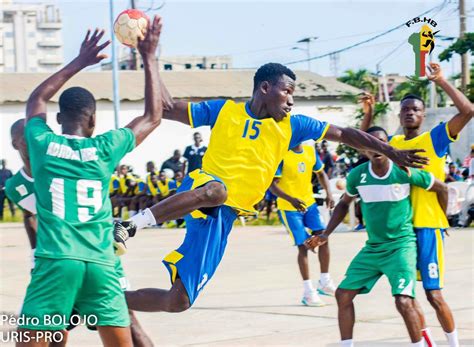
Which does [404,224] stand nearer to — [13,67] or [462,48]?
[462,48]

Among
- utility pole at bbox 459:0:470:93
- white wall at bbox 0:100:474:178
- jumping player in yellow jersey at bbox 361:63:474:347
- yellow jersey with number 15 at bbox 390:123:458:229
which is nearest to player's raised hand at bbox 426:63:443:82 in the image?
jumping player in yellow jersey at bbox 361:63:474:347

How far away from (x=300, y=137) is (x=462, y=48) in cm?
1580

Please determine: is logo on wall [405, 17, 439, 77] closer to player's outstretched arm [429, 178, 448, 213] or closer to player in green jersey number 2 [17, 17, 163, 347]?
player's outstretched arm [429, 178, 448, 213]

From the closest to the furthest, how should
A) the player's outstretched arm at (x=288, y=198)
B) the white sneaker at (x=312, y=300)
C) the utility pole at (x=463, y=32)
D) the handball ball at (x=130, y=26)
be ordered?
the handball ball at (x=130, y=26), the player's outstretched arm at (x=288, y=198), the white sneaker at (x=312, y=300), the utility pole at (x=463, y=32)

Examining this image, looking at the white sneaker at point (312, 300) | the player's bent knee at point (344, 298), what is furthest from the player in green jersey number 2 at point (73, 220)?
the white sneaker at point (312, 300)

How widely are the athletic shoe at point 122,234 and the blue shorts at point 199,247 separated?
0.77 meters

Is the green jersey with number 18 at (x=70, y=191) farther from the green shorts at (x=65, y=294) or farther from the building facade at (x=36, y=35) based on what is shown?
the building facade at (x=36, y=35)

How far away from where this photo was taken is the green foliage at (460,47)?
21.9 metres

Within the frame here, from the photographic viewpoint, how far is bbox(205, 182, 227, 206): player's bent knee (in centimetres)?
664

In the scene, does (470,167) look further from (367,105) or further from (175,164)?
(367,105)

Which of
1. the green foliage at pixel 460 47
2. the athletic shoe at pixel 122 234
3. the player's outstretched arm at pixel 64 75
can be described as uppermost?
the green foliage at pixel 460 47

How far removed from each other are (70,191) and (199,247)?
1.95m

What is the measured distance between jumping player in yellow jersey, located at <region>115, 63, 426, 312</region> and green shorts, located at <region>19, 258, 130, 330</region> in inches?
63.9

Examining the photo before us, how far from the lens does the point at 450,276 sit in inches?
482
